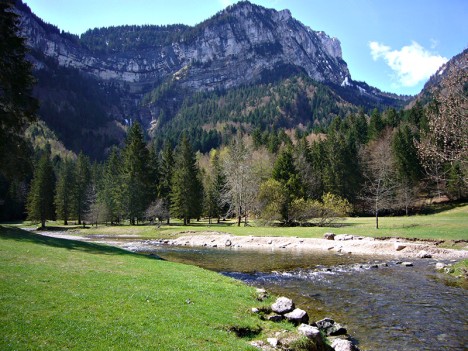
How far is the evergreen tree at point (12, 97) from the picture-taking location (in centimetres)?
2672

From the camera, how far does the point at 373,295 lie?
1705 cm

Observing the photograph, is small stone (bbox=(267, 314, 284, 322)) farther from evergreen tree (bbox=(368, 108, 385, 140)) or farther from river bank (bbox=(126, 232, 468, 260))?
evergreen tree (bbox=(368, 108, 385, 140))

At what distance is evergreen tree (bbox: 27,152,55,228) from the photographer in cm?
7500

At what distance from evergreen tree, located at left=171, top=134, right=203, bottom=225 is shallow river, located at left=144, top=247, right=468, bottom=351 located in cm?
3807

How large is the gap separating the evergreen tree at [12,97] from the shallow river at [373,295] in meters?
17.8

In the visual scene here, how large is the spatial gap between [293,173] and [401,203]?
82.1ft

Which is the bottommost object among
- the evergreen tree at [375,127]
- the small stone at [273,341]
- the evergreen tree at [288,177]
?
the small stone at [273,341]

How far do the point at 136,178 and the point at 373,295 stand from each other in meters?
63.7

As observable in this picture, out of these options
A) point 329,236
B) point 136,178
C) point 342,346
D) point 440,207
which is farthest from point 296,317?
point 440,207

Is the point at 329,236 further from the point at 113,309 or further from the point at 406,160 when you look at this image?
the point at 406,160

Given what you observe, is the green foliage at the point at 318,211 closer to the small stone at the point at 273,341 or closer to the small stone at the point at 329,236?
the small stone at the point at 329,236

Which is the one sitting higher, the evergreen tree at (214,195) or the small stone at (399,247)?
the evergreen tree at (214,195)

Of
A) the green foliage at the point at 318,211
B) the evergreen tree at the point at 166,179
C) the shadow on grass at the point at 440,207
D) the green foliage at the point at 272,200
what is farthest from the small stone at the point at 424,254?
the evergreen tree at the point at 166,179

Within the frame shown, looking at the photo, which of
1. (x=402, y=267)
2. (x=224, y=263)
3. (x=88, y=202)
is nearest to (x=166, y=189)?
(x=88, y=202)
